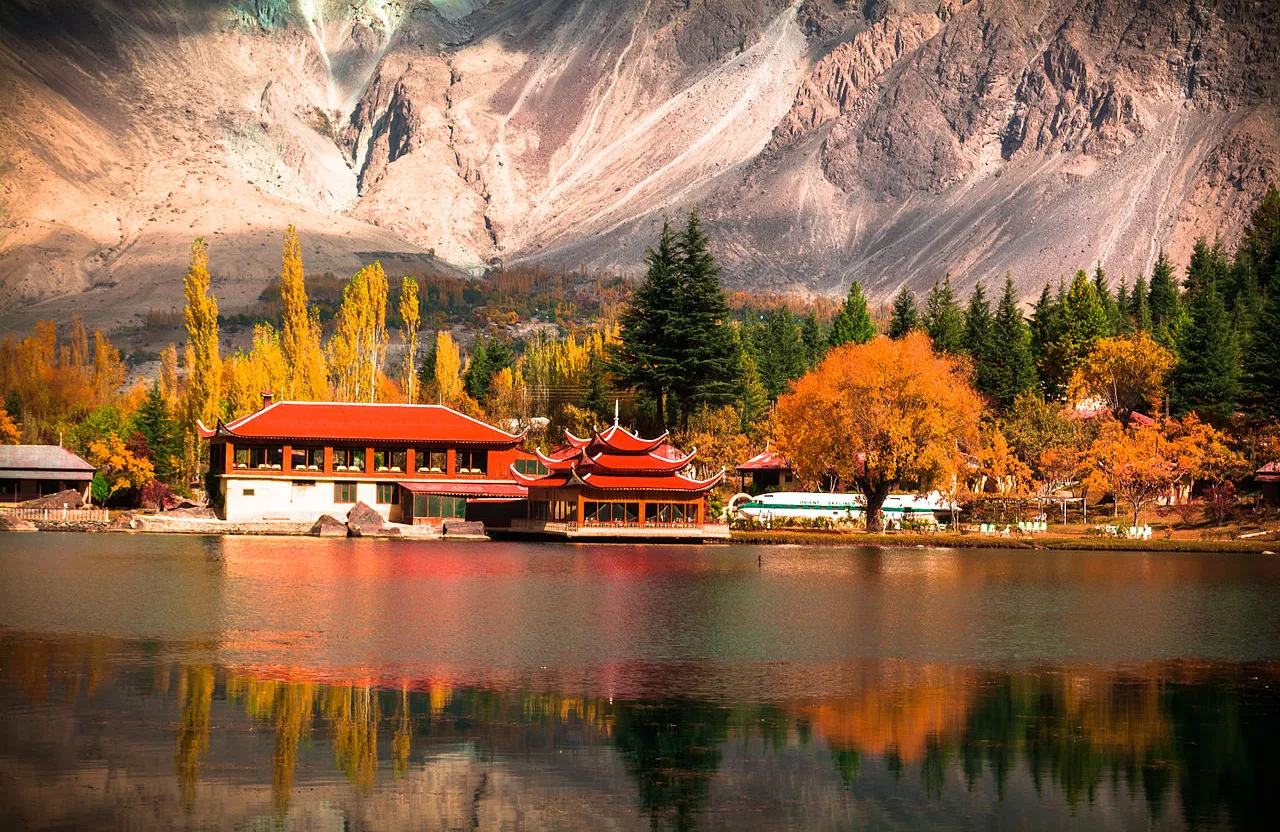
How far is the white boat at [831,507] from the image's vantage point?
287 ft

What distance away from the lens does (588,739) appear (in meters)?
22.7

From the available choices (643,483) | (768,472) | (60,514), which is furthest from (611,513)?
(60,514)

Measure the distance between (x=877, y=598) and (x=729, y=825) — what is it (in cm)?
2918

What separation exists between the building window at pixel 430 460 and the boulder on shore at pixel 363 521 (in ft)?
16.6

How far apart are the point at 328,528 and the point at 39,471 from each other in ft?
64.0

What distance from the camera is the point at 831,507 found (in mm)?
88312

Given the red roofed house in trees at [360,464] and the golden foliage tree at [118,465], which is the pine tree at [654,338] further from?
the golden foliage tree at [118,465]

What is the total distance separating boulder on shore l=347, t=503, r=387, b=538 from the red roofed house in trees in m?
2.21

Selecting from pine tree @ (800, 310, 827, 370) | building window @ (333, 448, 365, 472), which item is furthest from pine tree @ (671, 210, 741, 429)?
pine tree @ (800, 310, 827, 370)

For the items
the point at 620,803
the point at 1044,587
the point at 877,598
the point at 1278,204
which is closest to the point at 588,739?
the point at 620,803

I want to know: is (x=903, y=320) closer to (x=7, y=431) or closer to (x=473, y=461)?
(x=473, y=461)

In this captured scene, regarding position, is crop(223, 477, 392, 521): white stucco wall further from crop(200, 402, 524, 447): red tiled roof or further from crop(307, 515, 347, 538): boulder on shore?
crop(200, 402, 524, 447): red tiled roof

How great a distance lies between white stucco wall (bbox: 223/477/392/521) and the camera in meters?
85.0

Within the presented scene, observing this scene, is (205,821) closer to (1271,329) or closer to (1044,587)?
(1044,587)
